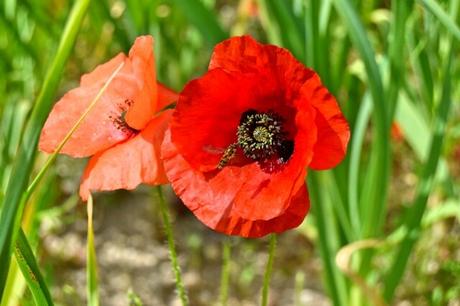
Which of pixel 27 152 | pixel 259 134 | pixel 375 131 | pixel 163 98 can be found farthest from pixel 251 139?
pixel 375 131

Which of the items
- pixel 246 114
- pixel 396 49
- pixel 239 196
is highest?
pixel 396 49

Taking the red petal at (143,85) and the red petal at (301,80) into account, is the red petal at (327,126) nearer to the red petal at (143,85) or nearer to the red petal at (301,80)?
the red petal at (301,80)

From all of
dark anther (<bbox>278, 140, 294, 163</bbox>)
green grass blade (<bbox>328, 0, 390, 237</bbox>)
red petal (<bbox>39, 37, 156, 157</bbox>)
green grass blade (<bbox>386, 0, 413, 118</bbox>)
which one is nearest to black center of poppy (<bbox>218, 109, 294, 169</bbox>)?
dark anther (<bbox>278, 140, 294, 163</bbox>)

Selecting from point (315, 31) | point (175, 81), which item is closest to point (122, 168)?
point (315, 31)

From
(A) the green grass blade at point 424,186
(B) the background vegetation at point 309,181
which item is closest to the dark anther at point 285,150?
(B) the background vegetation at point 309,181

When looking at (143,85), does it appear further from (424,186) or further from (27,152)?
(424,186)
